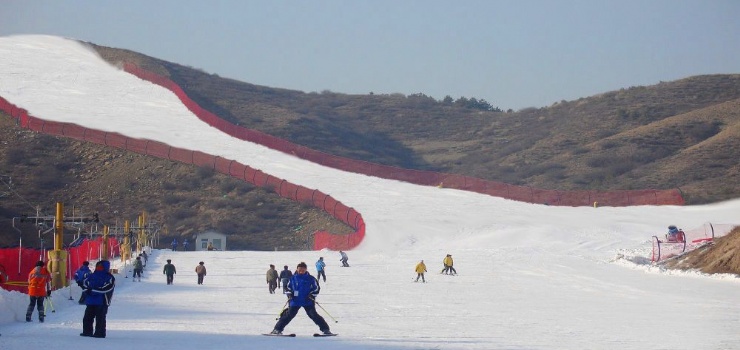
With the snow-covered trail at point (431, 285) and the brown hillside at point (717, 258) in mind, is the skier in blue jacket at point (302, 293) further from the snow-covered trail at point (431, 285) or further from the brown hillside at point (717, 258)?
the brown hillside at point (717, 258)

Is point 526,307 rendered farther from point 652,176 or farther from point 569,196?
point 652,176

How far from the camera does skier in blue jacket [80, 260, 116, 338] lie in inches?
746

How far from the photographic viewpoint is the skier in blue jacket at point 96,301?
19.0m

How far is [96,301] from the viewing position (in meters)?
19.0

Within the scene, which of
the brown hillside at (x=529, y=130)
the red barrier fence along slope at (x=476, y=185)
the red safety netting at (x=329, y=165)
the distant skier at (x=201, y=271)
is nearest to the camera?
the distant skier at (x=201, y=271)

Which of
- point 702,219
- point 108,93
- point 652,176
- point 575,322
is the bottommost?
point 575,322

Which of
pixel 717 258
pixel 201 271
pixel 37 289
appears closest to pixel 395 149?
pixel 717 258

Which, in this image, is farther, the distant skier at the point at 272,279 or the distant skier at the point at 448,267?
the distant skier at the point at 448,267

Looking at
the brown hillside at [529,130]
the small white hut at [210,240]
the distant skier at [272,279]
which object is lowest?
the distant skier at [272,279]

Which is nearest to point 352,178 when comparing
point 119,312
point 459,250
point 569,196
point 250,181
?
point 250,181

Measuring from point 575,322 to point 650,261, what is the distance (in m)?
23.4

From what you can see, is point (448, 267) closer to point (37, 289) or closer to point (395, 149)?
point (37, 289)

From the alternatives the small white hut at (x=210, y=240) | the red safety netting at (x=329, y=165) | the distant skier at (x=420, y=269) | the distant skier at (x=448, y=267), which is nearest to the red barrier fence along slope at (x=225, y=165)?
the red safety netting at (x=329, y=165)

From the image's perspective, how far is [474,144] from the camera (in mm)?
133250
